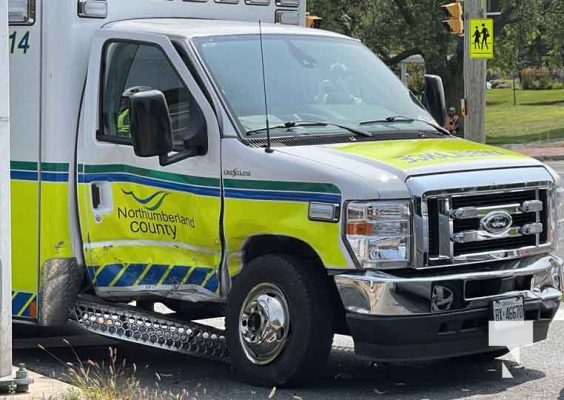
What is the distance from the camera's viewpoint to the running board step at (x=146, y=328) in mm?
7512

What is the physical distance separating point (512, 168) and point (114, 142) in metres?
2.67

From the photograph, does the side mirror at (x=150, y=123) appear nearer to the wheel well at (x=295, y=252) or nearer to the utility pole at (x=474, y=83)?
the wheel well at (x=295, y=252)

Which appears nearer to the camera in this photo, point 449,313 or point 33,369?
point 449,313

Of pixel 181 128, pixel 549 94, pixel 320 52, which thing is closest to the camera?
pixel 181 128

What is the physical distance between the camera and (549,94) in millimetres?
64812

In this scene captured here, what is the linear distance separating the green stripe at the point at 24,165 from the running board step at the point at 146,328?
967mm

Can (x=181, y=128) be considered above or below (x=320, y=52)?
below

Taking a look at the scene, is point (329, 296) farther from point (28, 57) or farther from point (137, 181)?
point (28, 57)

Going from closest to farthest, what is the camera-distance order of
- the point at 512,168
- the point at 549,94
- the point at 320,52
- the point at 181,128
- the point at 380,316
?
the point at 380,316 < the point at 512,168 < the point at 181,128 < the point at 320,52 < the point at 549,94

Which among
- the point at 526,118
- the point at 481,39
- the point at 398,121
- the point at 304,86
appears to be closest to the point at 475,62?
the point at 481,39

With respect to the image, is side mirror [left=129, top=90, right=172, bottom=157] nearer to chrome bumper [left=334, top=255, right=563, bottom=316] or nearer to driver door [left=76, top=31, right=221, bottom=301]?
driver door [left=76, top=31, right=221, bottom=301]

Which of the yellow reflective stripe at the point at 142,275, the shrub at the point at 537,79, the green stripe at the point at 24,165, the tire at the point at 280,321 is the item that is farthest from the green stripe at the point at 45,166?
the shrub at the point at 537,79

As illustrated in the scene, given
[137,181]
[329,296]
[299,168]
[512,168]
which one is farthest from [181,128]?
[512,168]

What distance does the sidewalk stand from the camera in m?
6.28
